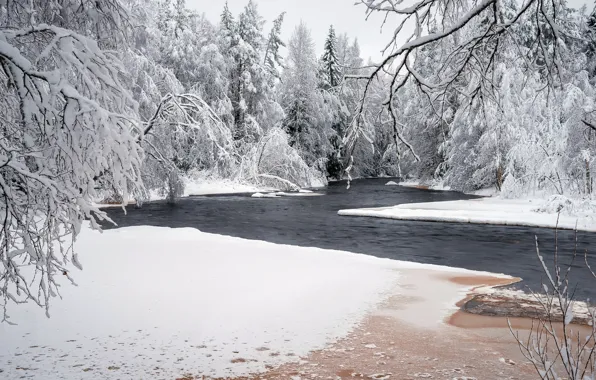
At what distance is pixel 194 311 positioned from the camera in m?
6.66

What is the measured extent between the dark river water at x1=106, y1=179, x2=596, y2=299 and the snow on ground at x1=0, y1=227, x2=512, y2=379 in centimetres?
200

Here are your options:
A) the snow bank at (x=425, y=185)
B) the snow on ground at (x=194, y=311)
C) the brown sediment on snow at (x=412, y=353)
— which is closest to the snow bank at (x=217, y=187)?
the snow bank at (x=425, y=185)

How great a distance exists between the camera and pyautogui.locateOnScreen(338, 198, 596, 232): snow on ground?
1714 centimetres

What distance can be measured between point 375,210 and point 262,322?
1499 cm

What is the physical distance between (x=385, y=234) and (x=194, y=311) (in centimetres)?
999

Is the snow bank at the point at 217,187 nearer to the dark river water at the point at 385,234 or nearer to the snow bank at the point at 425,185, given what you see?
the dark river water at the point at 385,234

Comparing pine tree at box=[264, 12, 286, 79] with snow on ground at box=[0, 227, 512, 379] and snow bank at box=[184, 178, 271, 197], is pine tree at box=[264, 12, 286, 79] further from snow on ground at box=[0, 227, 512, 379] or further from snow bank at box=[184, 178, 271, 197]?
snow on ground at box=[0, 227, 512, 379]

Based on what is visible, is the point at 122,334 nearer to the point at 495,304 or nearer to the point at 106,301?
the point at 106,301

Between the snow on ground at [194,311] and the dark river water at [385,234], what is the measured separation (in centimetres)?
200

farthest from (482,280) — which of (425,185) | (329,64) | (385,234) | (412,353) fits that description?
(329,64)

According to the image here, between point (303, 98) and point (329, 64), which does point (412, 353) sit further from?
point (329, 64)

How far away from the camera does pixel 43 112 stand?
9.48ft

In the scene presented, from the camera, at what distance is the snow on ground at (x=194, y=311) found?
16.7 feet

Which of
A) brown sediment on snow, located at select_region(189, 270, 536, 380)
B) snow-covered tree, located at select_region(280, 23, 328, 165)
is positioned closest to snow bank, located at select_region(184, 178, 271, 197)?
snow-covered tree, located at select_region(280, 23, 328, 165)
